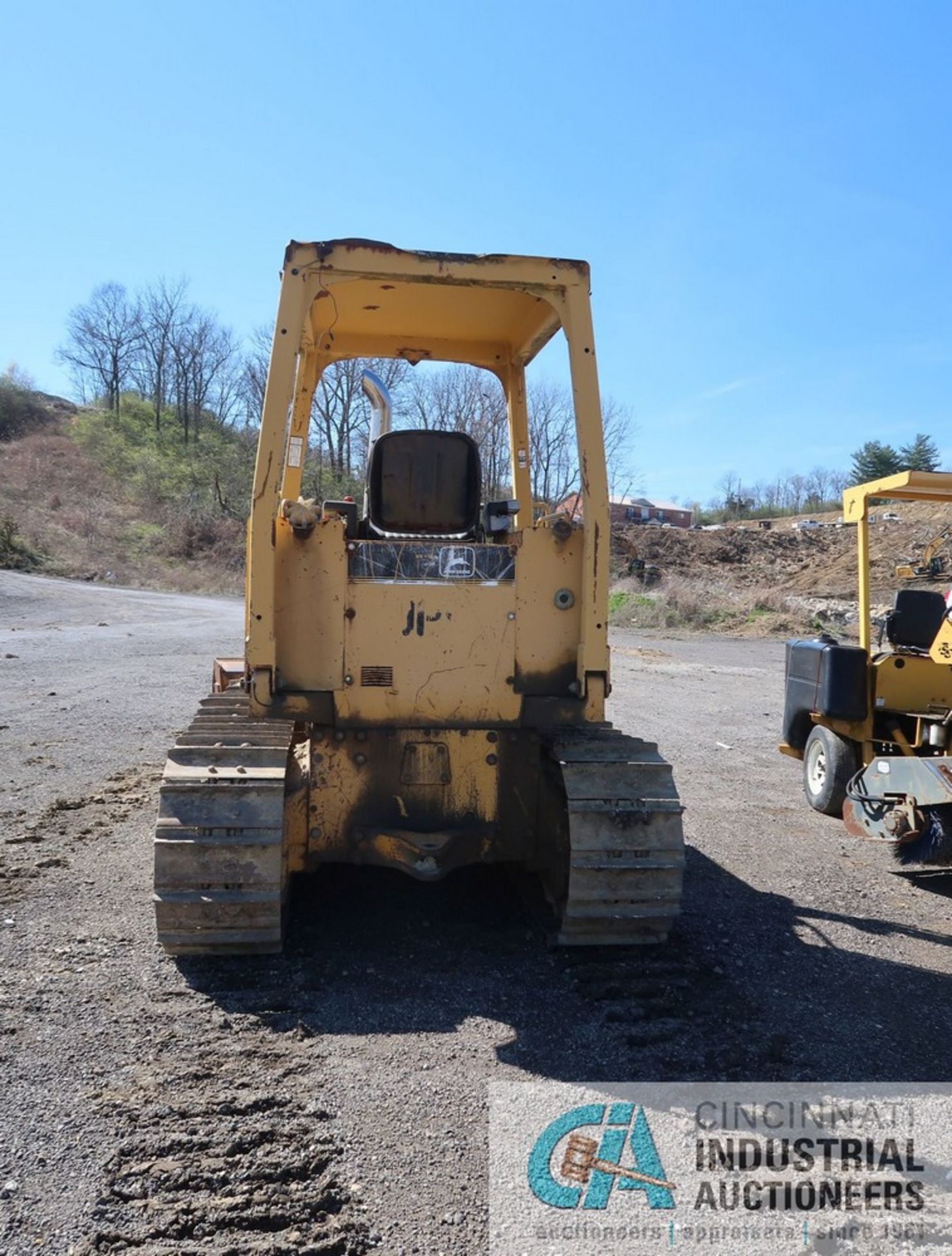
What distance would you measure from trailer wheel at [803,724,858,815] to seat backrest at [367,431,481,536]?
3.60 m

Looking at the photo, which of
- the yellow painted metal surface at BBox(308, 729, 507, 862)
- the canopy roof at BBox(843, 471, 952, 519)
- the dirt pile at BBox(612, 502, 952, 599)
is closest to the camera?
the yellow painted metal surface at BBox(308, 729, 507, 862)

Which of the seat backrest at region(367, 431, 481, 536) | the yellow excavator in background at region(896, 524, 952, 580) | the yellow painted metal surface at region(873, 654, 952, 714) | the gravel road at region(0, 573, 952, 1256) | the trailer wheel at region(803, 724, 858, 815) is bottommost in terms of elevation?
the gravel road at region(0, 573, 952, 1256)

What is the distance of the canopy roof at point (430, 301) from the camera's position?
425cm

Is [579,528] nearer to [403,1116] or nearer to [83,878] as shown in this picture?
[403,1116]

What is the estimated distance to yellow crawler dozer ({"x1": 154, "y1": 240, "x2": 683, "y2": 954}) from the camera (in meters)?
4.07

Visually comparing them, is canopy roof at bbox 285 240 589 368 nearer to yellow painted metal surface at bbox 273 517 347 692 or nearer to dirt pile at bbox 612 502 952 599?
yellow painted metal surface at bbox 273 517 347 692

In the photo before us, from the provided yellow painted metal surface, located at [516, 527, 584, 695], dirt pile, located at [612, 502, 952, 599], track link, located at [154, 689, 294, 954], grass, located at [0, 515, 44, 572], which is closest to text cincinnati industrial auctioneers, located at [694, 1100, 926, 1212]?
track link, located at [154, 689, 294, 954]

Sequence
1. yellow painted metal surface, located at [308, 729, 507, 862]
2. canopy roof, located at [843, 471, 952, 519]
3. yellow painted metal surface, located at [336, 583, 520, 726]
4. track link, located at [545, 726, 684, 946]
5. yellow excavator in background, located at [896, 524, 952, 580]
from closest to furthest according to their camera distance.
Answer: track link, located at [545, 726, 684, 946] → yellow painted metal surface, located at [336, 583, 520, 726] → yellow painted metal surface, located at [308, 729, 507, 862] → canopy roof, located at [843, 471, 952, 519] → yellow excavator in background, located at [896, 524, 952, 580]

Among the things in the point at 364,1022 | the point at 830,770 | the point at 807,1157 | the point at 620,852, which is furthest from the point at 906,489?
the point at 364,1022

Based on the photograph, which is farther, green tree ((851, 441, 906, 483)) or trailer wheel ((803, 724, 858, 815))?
green tree ((851, 441, 906, 483))

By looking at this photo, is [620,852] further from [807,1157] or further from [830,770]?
[830,770]

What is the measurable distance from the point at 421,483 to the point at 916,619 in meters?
4.01

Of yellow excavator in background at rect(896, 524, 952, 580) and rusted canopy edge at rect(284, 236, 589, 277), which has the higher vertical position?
rusted canopy edge at rect(284, 236, 589, 277)

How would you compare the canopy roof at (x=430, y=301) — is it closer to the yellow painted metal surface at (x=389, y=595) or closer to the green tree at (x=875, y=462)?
the yellow painted metal surface at (x=389, y=595)
